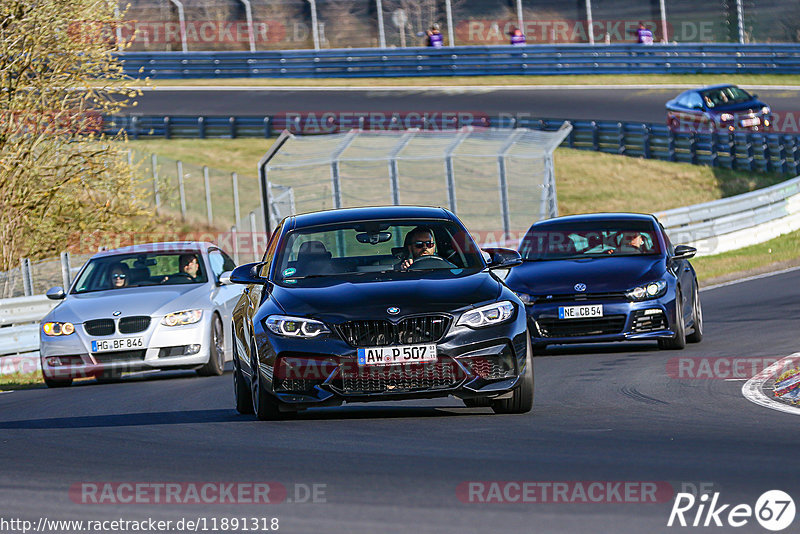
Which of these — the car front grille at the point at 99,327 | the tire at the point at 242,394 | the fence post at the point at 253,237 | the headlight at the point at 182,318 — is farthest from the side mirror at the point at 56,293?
the fence post at the point at 253,237

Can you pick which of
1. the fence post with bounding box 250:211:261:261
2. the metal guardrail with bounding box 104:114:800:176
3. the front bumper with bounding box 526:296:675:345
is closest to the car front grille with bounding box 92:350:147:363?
the front bumper with bounding box 526:296:675:345

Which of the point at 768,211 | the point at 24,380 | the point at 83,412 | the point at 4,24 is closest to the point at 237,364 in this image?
the point at 83,412

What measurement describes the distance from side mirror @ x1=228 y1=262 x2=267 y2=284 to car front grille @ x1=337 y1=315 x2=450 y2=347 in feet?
4.16

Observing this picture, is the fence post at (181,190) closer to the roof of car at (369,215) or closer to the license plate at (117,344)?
the license plate at (117,344)

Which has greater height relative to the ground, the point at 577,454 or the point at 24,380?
the point at 577,454

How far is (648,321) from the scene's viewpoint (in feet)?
46.7

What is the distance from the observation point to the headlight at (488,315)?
905cm

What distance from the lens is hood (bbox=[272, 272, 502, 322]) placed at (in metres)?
8.99

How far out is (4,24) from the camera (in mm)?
22016

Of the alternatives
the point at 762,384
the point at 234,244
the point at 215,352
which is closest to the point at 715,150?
the point at 234,244

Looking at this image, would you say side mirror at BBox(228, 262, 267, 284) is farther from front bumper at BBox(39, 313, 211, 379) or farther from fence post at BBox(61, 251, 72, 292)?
fence post at BBox(61, 251, 72, 292)

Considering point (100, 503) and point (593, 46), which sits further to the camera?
point (593, 46)

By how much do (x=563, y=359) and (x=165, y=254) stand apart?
459cm

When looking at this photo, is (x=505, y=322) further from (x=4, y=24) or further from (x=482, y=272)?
(x=4, y=24)
